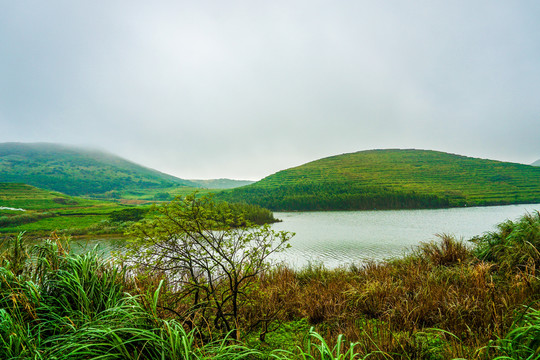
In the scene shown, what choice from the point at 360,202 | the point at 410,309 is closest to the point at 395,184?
the point at 360,202

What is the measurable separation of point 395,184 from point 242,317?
93.2m

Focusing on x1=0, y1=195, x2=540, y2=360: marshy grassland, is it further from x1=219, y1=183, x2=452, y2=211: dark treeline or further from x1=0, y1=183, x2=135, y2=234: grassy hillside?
x1=219, y1=183, x2=452, y2=211: dark treeline

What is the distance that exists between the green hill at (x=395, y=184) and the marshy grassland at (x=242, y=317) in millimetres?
60771

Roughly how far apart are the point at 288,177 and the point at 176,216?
10574 cm

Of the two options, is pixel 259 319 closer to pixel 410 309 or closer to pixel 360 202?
pixel 410 309

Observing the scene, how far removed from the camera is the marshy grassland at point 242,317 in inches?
77.9

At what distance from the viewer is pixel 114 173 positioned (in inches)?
6373

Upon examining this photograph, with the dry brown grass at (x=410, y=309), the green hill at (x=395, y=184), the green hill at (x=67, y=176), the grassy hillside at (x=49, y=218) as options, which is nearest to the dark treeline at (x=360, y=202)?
the green hill at (x=395, y=184)

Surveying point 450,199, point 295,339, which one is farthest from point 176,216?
point 450,199

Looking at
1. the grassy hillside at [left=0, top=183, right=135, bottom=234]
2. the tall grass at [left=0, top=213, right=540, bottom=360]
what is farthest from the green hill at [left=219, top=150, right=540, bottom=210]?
the tall grass at [left=0, top=213, right=540, bottom=360]

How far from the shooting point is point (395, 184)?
85188 millimetres

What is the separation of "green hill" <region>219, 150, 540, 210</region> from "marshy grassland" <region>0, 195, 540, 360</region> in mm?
60771

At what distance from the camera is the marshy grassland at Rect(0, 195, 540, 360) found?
77.9 inches

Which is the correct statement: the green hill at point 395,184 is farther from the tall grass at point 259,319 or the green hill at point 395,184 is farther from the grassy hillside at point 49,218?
the tall grass at point 259,319
